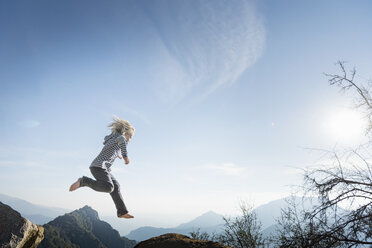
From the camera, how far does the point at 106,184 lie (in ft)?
14.6

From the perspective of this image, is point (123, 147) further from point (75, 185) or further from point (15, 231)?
point (15, 231)

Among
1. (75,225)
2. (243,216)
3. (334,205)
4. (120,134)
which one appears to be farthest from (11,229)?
(75,225)

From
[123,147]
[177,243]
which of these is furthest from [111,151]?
[177,243]

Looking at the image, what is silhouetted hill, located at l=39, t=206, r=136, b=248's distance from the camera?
9375 cm

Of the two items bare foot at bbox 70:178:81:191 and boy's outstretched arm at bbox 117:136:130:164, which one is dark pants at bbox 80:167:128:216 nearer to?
bare foot at bbox 70:178:81:191

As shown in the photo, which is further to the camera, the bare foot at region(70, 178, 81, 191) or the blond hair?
the blond hair

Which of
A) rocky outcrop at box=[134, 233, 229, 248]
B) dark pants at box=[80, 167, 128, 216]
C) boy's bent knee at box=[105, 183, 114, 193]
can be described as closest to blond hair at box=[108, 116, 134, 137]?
dark pants at box=[80, 167, 128, 216]

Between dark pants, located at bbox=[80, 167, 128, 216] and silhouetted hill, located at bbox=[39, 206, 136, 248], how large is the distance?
98.9 metres

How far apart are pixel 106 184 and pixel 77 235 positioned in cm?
13181

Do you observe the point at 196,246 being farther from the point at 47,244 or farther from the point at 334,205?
the point at 47,244

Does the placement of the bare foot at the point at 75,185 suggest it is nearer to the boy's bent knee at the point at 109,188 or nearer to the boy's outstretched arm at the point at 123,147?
the boy's bent knee at the point at 109,188

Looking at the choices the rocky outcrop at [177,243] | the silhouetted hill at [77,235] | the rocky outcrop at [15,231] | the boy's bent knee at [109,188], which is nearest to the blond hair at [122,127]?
the boy's bent knee at [109,188]

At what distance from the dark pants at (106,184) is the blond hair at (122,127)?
964mm

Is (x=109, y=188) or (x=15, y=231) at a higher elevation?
(x=109, y=188)
